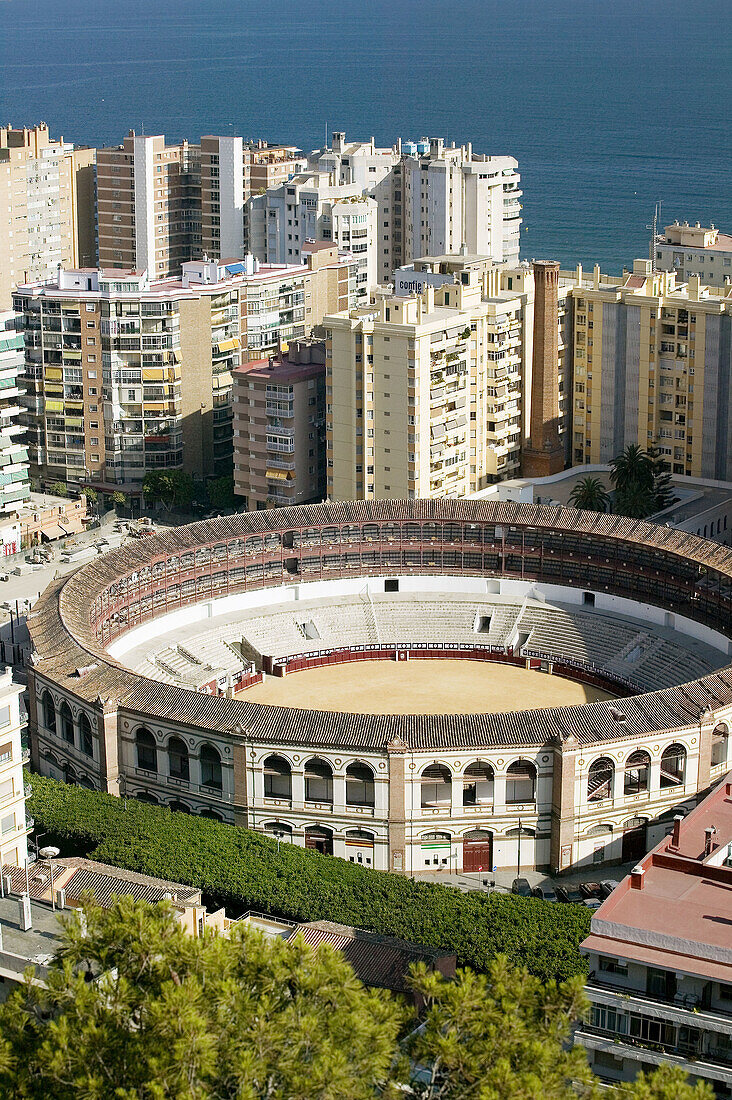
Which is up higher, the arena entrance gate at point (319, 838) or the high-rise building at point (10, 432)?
the high-rise building at point (10, 432)

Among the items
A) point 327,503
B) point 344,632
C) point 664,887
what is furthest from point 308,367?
point 664,887

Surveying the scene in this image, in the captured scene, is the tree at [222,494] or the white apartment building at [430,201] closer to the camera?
the tree at [222,494]

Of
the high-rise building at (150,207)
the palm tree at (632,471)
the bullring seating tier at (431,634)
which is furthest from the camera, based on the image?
the high-rise building at (150,207)

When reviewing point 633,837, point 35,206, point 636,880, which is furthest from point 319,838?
point 35,206

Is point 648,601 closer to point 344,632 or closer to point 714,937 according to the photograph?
point 344,632

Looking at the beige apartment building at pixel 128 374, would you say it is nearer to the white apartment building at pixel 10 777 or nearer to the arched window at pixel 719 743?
the arched window at pixel 719 743

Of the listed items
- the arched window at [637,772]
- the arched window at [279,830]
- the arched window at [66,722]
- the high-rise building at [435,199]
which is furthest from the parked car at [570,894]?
the high-rise building at [435,199]
